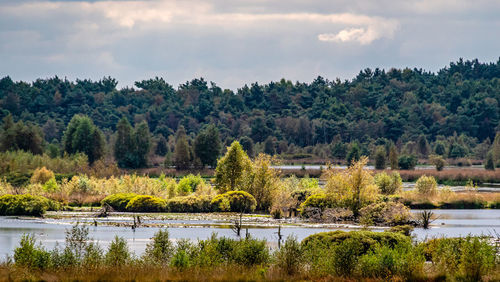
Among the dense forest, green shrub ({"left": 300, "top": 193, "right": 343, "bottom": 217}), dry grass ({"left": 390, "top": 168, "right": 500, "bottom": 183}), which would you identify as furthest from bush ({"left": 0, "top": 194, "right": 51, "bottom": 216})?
the dense forest

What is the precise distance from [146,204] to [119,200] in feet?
8.42

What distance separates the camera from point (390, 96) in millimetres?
176125

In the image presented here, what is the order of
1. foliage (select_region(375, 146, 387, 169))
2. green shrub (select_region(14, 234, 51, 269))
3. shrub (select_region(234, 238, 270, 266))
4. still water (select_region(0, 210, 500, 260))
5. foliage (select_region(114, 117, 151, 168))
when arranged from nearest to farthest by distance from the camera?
1. green shrub (select_region(14, 234, 51, 269))
2. shrub (select_region(234, 238, 270, 266))
3. still water (select_region(0, 210, 500, 260))
4. foliage (select_region(375, 146, 387, 169))
5. foliage (select_region(114, 117, 151, 168))

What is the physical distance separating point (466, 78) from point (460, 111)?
46.8 m

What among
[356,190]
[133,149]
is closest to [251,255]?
[356,190]

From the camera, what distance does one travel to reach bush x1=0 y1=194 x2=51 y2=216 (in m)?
49.2

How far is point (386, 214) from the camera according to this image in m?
44.3

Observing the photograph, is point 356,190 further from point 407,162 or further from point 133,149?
point 133,149

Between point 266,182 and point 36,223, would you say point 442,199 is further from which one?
point 36,223

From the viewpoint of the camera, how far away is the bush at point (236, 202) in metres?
53.1

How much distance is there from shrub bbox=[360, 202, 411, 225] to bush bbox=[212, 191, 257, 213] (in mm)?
11179

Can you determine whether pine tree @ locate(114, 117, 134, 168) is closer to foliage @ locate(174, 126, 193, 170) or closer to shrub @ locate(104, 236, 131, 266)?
foliage @ locate(174, 126, 193, 170)

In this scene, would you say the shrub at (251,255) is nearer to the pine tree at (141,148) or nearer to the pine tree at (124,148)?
the pine tree at (124,148)

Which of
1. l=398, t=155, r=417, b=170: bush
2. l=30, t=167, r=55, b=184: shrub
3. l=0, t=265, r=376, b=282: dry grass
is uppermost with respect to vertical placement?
l=398, t=155, r=417, b=170: bush
